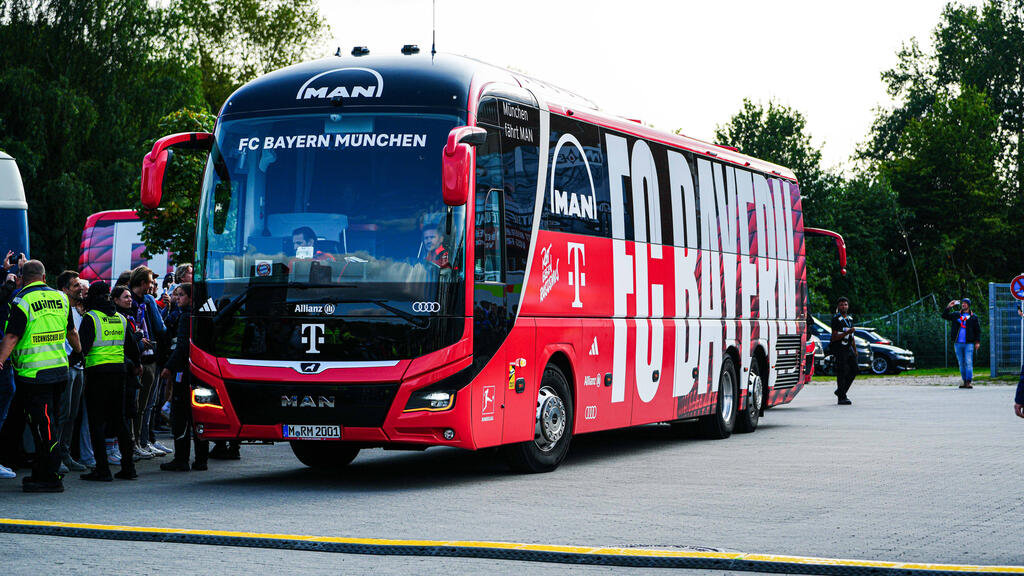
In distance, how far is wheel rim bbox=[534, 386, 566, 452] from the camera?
42.0 ft

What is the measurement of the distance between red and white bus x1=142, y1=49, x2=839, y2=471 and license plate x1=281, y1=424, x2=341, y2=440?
2 centimetres

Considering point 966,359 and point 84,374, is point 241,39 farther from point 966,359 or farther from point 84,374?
point 84,374

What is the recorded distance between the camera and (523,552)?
7934 mm

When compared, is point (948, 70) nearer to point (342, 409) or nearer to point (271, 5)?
point (271, 5)

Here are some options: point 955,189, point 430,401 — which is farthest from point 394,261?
point 955,189

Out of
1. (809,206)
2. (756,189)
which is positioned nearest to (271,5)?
(809,206)

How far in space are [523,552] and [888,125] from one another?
69.0m

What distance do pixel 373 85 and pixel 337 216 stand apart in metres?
1.27

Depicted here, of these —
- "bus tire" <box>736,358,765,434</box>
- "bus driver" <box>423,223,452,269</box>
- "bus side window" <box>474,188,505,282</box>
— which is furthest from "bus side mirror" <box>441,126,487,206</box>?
"bus tire" <box>736,358,765,434</box>

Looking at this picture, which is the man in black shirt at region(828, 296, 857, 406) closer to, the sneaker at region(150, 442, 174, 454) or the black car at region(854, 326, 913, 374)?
the sneaker at region(150, 442, 174, 454)

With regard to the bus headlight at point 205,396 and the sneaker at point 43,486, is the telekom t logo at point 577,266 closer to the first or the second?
the bus headlight at point 205,396

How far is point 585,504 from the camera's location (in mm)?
10508

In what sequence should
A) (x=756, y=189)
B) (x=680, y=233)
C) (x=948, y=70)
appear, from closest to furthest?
(x=680, y=233) < (x=756, y=189) < (x=948, y=70)

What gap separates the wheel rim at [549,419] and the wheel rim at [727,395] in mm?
5046
